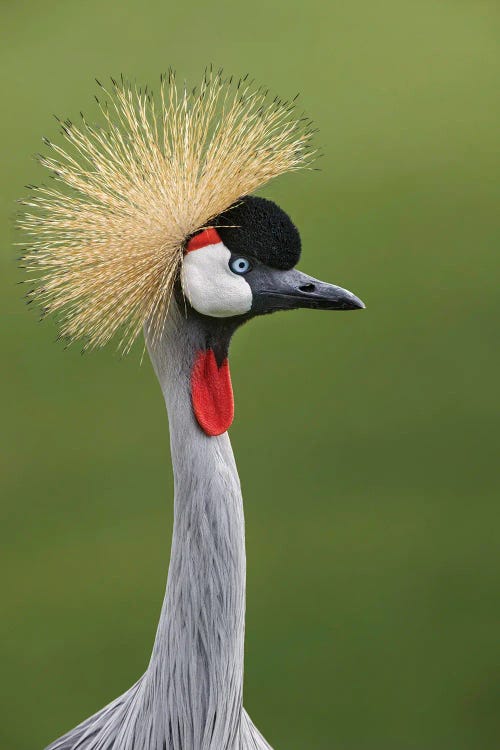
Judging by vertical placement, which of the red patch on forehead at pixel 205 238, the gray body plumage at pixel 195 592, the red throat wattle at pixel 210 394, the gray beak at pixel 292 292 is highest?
the red patch on forehead at pixel 205 238

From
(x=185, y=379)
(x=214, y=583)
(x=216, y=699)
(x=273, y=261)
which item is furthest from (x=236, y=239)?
(x=216, y=699)

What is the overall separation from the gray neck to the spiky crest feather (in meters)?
0.06

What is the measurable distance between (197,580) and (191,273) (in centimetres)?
37

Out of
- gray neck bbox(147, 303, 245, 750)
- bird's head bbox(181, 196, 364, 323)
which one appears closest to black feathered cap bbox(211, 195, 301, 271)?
bird's head bbox(181, 196, 364, 323)

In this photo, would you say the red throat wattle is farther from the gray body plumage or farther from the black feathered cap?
the black feathered cap

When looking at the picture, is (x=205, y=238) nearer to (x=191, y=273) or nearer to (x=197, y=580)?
(x=191, y=273)

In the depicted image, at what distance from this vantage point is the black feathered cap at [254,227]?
44.0 inches

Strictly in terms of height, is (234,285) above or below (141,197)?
below

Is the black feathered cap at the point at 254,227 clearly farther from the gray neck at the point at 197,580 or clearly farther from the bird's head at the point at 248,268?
the gray neck at the point at 197,580

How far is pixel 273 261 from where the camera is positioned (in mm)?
1137

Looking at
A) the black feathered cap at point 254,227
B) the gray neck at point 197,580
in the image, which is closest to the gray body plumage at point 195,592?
the gray neck at point 197,580

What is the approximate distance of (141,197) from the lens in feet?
3.75

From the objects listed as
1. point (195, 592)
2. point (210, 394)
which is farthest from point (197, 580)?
point (210, 394)

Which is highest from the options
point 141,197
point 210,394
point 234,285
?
point 141,197
